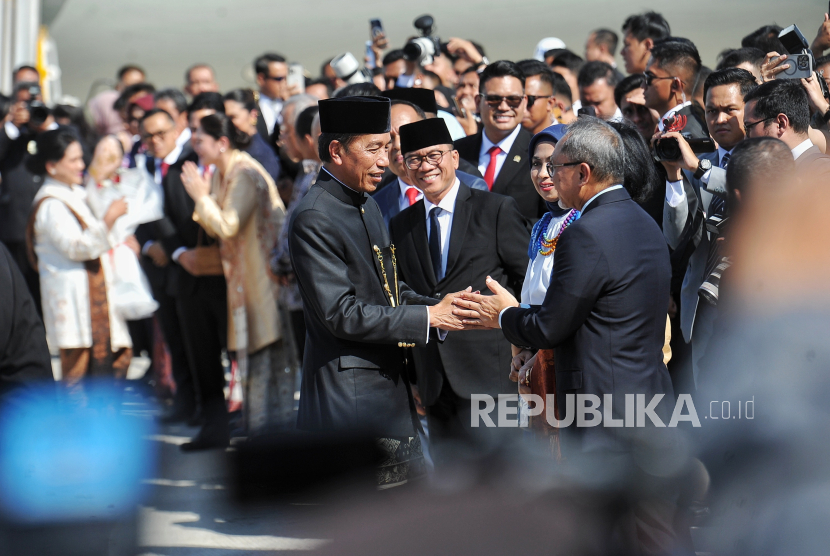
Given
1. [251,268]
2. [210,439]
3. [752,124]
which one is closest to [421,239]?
[752,124]

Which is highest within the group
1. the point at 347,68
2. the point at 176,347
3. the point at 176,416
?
the point at 347,68

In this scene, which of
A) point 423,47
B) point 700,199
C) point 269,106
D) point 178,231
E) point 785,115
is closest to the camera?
point 785,115

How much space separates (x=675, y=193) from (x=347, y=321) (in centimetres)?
152

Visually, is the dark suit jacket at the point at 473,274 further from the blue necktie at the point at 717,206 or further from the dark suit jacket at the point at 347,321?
the blue necktie at the point at 717,206

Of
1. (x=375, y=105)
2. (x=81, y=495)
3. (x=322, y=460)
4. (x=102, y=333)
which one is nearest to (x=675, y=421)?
(x=322, y=460)

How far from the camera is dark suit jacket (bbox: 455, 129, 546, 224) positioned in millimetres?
3857

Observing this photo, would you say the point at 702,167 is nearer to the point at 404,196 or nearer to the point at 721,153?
the point at 721,153

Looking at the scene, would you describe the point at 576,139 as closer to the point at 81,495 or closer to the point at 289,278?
the point at 81,495

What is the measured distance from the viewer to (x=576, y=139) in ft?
7.80

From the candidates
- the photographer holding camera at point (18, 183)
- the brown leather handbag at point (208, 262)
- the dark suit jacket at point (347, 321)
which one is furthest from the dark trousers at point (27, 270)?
the dark suit jacket at point (347, 321)

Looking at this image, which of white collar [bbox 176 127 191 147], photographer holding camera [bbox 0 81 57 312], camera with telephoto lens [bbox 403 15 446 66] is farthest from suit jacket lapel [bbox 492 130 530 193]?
photographer holding camera [bbox 0 81 57 312]

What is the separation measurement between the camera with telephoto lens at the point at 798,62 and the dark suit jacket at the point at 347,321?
1.88m

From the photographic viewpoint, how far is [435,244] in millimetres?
3318

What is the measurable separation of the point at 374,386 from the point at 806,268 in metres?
1.24
